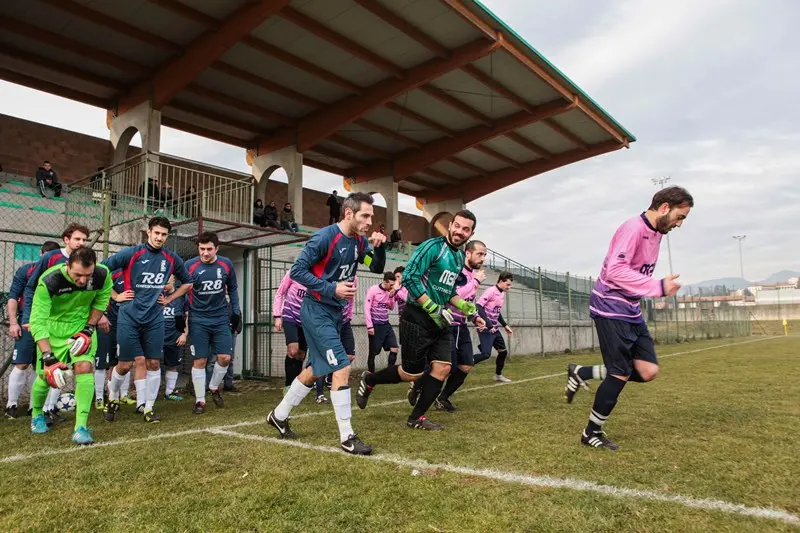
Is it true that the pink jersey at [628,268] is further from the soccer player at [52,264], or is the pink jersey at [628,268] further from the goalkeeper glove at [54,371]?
the soccer player at [52,264]

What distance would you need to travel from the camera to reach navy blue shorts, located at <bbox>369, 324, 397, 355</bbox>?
9664mm

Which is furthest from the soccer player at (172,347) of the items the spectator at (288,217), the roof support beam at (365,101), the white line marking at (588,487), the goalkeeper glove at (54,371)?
the roof support beam at (365,101)

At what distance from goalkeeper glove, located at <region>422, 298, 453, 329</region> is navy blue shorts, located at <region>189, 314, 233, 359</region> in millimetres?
3362

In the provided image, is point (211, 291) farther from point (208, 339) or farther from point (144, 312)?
point (144, 312)

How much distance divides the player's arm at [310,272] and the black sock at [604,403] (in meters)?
2.31

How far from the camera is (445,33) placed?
18.9 meters

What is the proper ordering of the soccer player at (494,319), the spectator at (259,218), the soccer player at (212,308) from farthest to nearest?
the spectator at (259,218) → the soccer player at (494,319) → the soccer player at (212,308)

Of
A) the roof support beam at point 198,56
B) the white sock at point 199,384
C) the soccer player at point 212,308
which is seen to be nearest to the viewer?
the white sock at point 199,384

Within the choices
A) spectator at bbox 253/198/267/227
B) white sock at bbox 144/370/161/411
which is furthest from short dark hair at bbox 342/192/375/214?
spectator at bbox 253/198/267/227

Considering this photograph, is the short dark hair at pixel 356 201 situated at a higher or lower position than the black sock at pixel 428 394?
higher

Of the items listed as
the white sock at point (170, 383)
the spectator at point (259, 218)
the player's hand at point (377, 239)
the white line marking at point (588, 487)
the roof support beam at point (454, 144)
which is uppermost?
the roof support beam at point (454, 144)

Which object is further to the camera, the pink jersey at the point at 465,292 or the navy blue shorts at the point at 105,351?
the navy blue shorts at the point at 105,351

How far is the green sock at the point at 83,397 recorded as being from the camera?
4961 millimetres

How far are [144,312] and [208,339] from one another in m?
1.06
